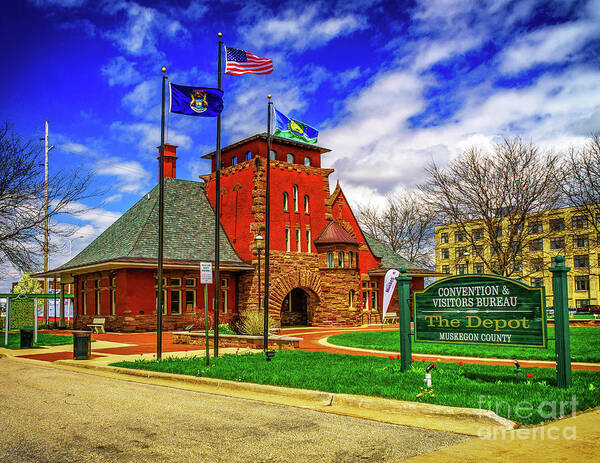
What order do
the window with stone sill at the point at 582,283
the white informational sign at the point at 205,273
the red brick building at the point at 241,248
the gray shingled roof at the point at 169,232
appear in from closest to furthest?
the white informational sign at the point at 205,273, the gray shingled roof at the point at 169,232, the red brick building at the point at 241,248, the window with stone sill at the point at 582,283

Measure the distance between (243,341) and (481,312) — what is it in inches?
458

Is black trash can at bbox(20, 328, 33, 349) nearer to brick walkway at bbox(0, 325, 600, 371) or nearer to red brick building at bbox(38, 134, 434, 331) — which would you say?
brick walkway at bbox(0, 325, 600, 371)

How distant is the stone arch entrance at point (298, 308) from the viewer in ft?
122

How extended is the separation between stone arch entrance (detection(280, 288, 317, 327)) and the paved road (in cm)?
2682

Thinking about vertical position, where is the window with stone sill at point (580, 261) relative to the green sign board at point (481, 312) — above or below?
above

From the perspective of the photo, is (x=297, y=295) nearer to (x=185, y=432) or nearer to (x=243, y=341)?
(x=243, y=341)

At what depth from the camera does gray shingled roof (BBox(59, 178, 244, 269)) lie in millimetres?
31469

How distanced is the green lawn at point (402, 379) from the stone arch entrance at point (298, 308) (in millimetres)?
21525

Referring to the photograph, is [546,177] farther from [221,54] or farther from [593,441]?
[593,441]

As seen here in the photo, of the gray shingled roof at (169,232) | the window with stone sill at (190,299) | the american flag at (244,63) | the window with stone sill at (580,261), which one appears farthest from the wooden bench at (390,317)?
the window with stone sill at (580,261)

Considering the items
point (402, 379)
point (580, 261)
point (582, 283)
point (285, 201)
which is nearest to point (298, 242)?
point (285, 201)

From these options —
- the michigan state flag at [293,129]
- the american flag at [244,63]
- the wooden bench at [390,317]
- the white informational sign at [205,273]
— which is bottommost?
the wooden bench at [390,317]

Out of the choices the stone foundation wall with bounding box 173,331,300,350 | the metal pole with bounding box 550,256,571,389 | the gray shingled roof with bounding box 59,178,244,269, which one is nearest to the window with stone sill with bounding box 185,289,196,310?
the gray shingled roof with bounding box 59,178,244,269

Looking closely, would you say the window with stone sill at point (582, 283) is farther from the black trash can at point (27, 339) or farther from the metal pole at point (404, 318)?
the metal pole at point (404, 318)
